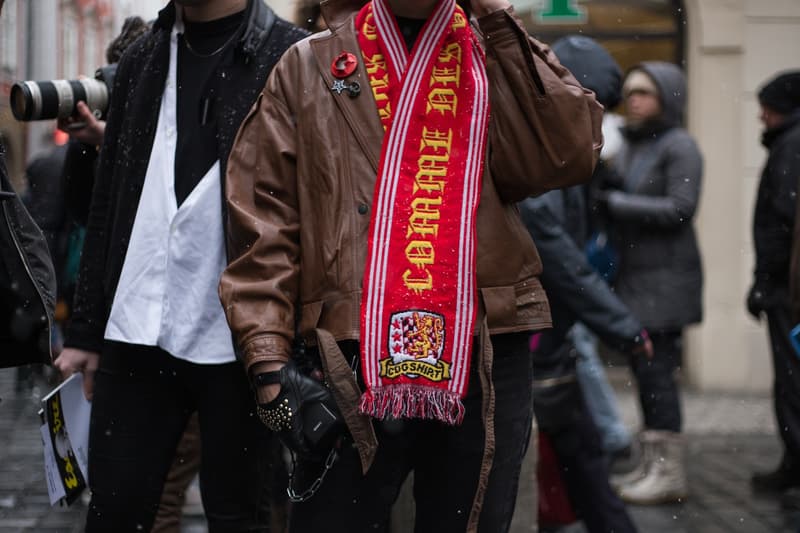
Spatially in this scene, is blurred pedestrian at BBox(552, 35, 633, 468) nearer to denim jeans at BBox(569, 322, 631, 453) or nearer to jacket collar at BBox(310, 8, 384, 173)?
denim jeans at BBox(569, 322, 631, 453)

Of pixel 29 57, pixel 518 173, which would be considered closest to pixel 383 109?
pixel 518 173

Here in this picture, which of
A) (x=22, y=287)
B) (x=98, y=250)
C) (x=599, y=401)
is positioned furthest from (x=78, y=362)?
(x=599, y=401)

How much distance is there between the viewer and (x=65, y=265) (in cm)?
645

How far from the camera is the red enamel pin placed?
8.84 feet

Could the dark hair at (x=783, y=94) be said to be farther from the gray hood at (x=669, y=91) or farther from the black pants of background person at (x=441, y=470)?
the black pants of background person at (x=441, y=470)

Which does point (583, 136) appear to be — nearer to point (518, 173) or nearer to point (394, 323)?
point (518, 173)

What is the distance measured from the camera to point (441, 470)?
2723 millimetres

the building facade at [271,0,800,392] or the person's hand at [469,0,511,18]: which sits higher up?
the person's hand at [469,0,511,18]

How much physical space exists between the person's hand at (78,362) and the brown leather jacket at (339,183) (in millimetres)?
849

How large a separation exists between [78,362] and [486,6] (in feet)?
4.94

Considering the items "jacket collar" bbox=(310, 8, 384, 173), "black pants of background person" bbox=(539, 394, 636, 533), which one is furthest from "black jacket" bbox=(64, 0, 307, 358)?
"black pants of background person" bbox=(539, 394, 636, 533)

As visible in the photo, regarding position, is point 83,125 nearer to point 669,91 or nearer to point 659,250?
point 659,250

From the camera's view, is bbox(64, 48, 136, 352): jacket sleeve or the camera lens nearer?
bbox(64, 48, 136, 352): jacket sleeve

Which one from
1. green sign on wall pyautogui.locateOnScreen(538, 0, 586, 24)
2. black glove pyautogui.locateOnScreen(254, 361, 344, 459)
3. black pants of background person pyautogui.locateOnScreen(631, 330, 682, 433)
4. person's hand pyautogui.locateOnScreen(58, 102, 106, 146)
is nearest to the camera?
black glove pyautogui.locateOnScreen(254, 361, 344, 459)
